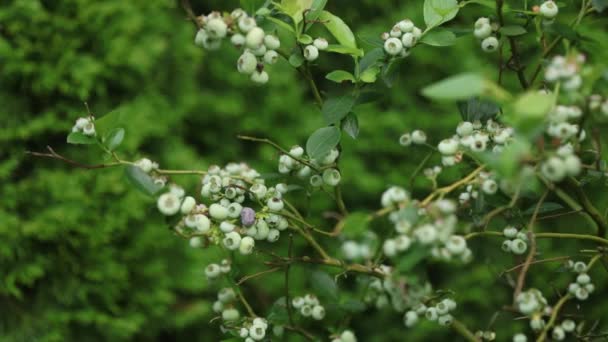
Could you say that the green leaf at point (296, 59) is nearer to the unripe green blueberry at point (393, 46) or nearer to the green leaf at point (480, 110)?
the unripe green blueberry at point (393, 46)

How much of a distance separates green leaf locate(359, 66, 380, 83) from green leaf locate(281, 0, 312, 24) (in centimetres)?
10

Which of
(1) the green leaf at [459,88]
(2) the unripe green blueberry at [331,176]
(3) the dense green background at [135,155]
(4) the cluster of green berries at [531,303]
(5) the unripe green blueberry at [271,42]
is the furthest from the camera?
(3) the dense green background at [135,155]

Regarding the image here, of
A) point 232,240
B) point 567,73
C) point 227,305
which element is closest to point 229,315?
point 227,305

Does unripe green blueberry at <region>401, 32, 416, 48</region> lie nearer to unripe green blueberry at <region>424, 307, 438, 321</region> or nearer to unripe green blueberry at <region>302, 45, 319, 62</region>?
unripe green blueberry at <region>302, 45, 319, 62</region>

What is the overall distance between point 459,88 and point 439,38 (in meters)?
0.31

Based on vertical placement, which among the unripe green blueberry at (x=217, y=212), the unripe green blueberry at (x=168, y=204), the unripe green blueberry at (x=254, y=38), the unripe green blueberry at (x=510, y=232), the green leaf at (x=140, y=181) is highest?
the unripe green blueberry at (x=254, y=38)

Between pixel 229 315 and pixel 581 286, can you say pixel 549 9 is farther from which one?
pixel 229 315

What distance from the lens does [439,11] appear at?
2.53 ft

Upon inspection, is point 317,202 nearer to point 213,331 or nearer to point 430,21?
point 213,331

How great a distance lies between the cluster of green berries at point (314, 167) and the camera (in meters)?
0.79

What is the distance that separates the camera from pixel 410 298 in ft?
2.02

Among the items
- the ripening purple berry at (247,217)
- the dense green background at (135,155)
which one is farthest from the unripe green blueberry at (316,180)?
the dense green background at (135,155)

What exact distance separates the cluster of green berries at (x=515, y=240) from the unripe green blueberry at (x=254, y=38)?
1.13ft

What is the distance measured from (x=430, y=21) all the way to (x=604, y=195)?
1322 millimetres
